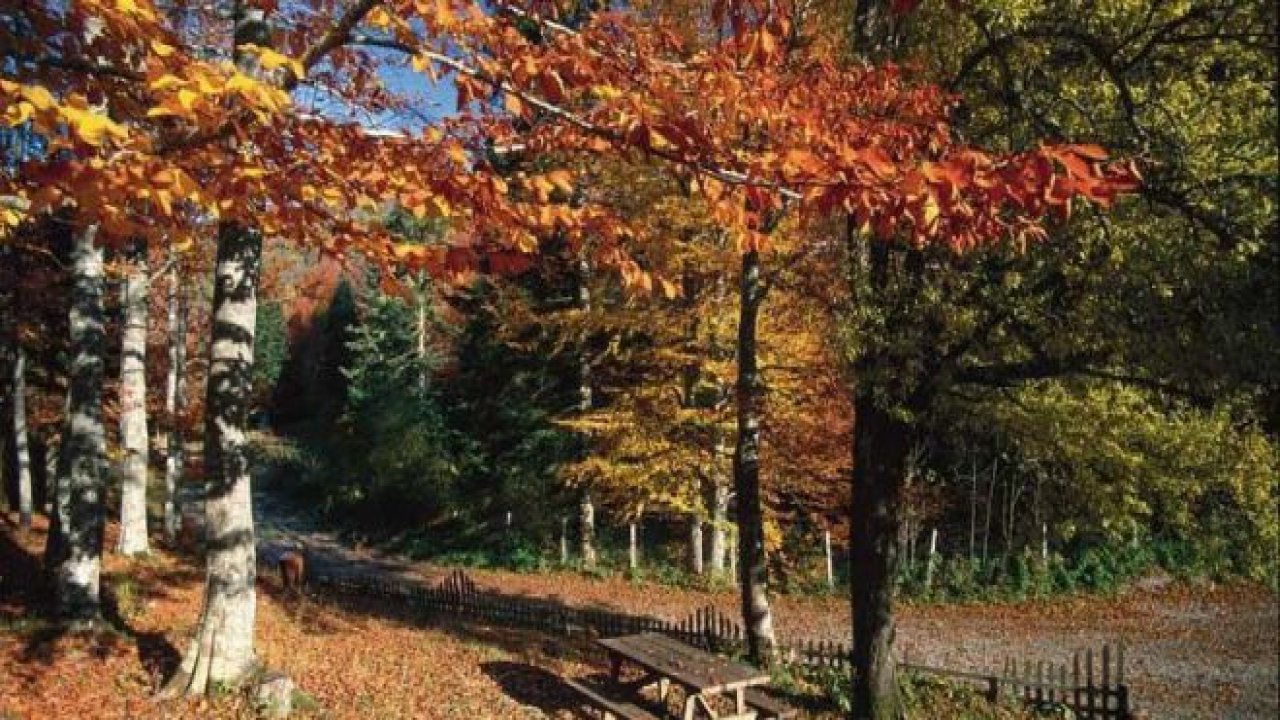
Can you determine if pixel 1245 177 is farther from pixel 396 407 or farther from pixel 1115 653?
pixel 396 407

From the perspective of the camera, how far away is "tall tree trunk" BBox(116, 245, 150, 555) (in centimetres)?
1452

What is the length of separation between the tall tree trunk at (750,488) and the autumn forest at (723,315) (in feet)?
0.21

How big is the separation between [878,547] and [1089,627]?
528 inches

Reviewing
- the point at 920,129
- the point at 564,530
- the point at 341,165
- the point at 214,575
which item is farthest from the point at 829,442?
the point at 341,165

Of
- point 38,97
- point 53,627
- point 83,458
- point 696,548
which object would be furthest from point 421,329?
point 38,97

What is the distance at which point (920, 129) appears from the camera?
8.55m

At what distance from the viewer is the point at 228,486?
8180 millimetres

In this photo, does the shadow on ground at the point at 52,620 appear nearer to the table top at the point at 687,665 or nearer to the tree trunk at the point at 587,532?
the table top at the point at 687,665

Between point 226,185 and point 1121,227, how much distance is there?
7.36m

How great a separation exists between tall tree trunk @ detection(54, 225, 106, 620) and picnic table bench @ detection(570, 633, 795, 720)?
223 inches

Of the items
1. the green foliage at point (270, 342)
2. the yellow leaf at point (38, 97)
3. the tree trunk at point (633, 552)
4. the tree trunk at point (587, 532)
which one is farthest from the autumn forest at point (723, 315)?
the green foliage at point (270, 342)

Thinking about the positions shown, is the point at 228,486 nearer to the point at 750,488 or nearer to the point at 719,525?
the point at 750,488

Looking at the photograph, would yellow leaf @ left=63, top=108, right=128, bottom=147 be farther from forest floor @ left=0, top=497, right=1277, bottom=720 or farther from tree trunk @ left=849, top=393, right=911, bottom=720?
tree trunk @ left=849, top=393, right=911, bottom=720

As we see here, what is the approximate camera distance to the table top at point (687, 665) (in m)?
9.18
